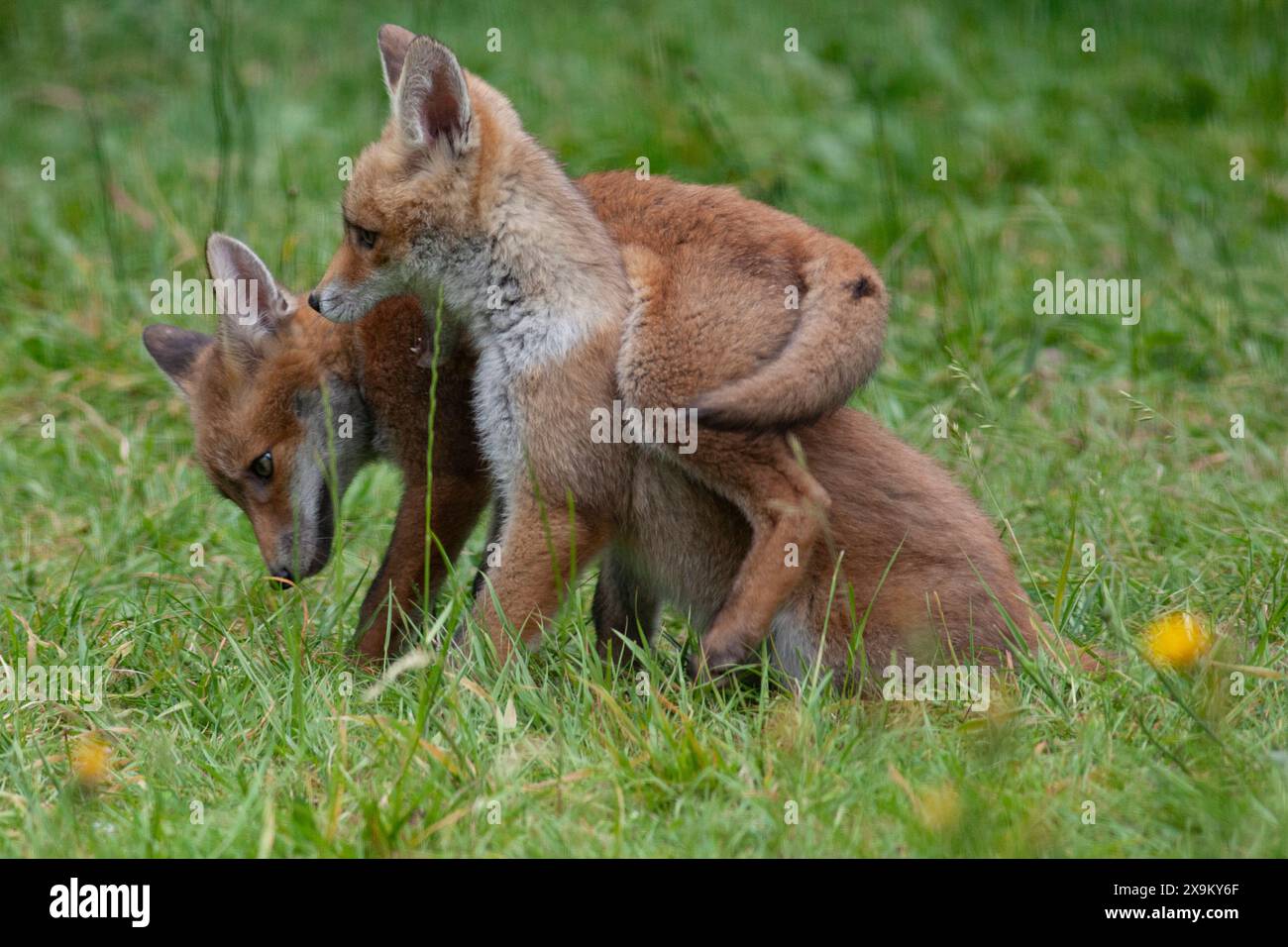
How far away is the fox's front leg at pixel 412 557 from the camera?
5902mm

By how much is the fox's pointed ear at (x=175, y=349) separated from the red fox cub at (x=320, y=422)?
19cm

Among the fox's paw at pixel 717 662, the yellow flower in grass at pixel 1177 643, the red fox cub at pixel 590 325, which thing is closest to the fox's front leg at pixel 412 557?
the red fox cub at pixel 590 325

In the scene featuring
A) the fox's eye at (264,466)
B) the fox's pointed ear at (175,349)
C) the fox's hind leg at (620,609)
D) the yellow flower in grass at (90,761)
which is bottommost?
the yellow flower in grass at (90,761)

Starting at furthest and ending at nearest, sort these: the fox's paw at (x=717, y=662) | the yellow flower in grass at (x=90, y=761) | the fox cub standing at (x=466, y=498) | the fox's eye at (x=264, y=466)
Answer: the fox's eye at (x=264, y=466) → the fox cub standing at (x=466, y=498) → the fox's paw at (x=717, y=662) → the yellow flower in grass at (x=90, y=761)

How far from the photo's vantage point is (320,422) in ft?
20.8

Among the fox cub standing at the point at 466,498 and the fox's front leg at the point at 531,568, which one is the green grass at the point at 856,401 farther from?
the fox cub standing at the point at 466,498

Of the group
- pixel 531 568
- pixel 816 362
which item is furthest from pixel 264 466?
pixel 816 362

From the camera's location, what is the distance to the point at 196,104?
11625mm

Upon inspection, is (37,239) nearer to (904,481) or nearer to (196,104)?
(196,104)

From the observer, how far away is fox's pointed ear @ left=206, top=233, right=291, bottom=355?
6184mm

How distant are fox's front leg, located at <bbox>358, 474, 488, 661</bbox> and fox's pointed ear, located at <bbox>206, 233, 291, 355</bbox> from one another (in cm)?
91

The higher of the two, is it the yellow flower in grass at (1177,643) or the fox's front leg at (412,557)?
the fox's front leg at (412,557)

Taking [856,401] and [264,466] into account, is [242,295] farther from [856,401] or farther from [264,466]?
[856,401]

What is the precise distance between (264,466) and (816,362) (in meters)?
2.37
